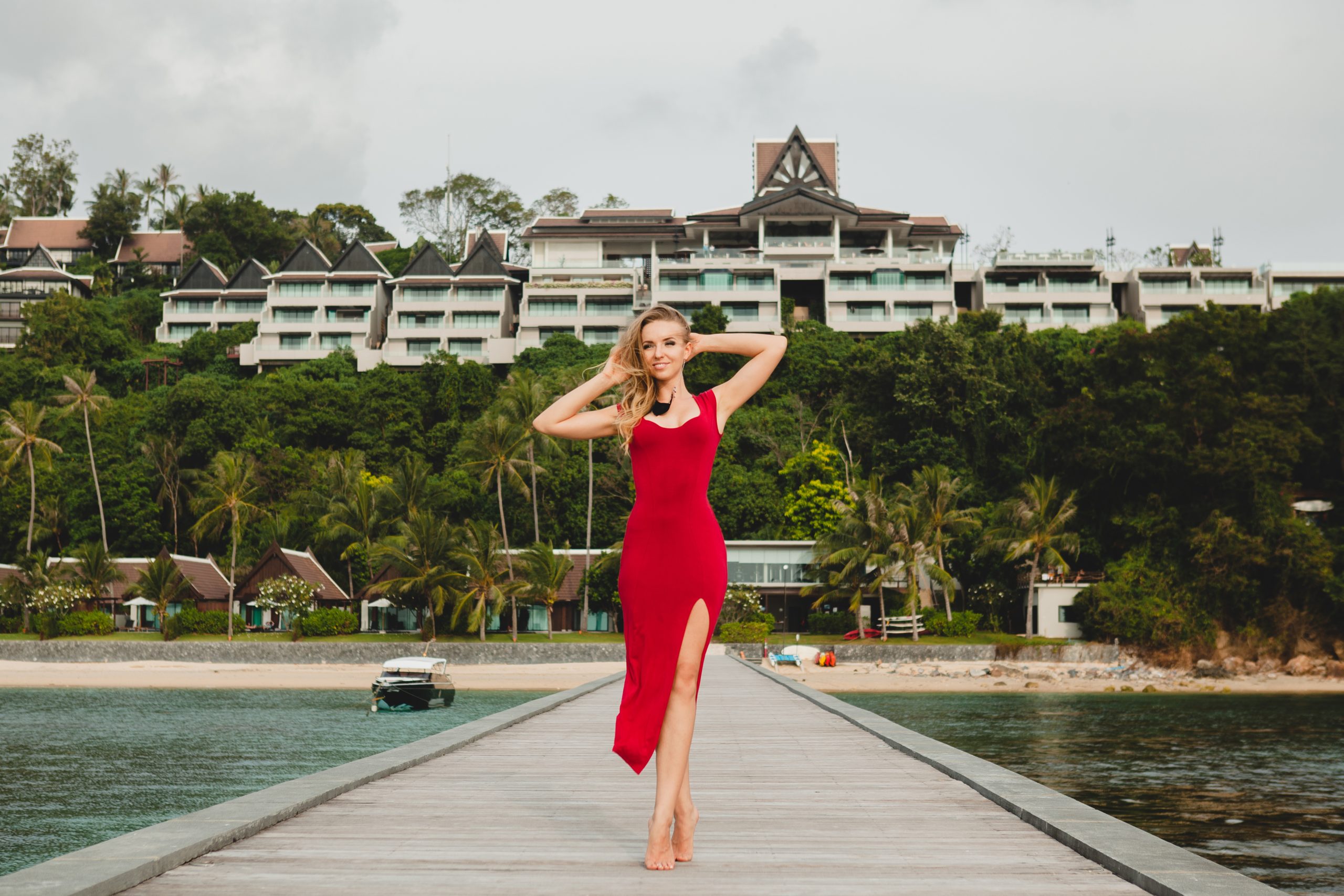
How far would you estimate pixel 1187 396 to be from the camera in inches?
1711

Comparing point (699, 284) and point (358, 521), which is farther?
point (699, 284)

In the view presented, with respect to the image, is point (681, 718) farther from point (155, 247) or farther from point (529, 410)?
point (155, 247)

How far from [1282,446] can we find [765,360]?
4113cm

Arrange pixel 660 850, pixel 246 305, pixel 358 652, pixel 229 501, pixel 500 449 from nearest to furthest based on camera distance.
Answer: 1. pixel 660 850
2. pixel 358 652
3. pixel 500 449
4. pixel 229 501
5. pixel 246 305

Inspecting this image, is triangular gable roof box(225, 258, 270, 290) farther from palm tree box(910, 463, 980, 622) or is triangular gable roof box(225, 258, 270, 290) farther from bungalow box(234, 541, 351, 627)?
palm tree box(910, 463, 980, 622)

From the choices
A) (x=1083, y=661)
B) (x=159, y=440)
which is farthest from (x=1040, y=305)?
(x=159, y=440)

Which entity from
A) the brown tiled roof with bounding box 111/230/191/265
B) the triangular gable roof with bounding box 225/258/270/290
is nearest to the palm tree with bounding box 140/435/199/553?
the triangular gable roof with bounding box 225/258/270/290

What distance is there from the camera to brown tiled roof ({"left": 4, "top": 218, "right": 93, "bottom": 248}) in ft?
296

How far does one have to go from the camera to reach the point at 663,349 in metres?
4.21

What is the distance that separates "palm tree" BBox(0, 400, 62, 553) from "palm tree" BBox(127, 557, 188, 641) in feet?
31.9

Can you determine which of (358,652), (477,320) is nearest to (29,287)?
(477,320)

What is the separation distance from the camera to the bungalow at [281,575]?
148ft

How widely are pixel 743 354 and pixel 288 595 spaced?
1608 inches

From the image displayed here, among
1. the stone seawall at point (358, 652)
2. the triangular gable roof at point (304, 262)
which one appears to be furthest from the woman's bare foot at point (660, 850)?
the triangular gable roof at point (304, 262)
